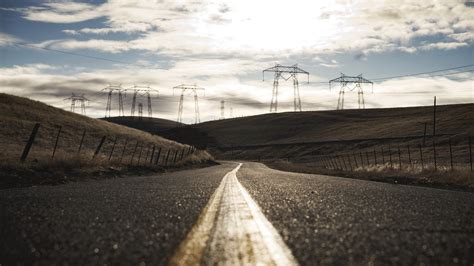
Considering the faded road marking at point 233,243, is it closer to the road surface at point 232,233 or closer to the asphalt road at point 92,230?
the road surface at point 232,233

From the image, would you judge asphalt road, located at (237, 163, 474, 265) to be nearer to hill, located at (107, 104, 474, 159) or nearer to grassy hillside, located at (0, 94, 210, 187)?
grassy hillside, located at (0, 94, 210, 187)

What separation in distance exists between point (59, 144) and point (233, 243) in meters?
39.9

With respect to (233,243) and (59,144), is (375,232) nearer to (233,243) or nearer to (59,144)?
(233,243)

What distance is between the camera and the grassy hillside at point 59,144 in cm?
1490

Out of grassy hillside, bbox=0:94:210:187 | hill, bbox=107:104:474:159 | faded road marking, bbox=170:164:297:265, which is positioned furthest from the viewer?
hill, bbox=107:104:474:159

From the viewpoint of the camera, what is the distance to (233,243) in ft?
10.6

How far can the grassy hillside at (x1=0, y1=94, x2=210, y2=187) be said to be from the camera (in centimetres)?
1490

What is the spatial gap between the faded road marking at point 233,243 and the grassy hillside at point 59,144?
8.56 metres

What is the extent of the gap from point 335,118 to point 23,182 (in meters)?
134

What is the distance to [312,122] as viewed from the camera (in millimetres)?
140000

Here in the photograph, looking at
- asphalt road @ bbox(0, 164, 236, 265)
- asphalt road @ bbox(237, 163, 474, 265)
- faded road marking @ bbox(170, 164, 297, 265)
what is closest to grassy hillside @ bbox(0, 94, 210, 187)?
asphalt road @ bbox(0, 164, 236, 265)

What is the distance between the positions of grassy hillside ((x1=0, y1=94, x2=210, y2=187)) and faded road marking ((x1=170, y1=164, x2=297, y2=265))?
8.56m

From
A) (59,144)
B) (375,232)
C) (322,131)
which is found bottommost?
(375,232)

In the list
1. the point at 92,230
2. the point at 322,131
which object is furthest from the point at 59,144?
the point at 322,131
